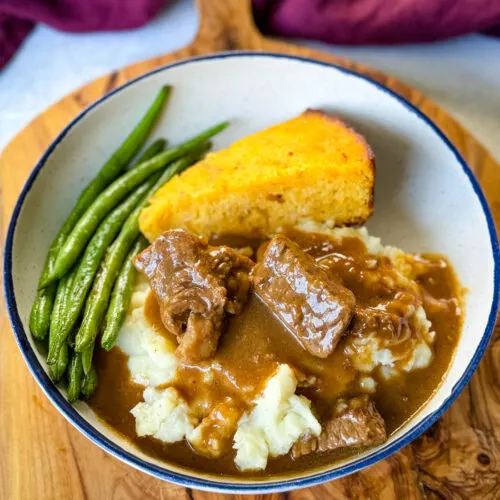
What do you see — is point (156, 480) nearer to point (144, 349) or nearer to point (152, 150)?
point (144, 349)

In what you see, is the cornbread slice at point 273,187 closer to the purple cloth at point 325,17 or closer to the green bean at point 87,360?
the green bean at point 87,360

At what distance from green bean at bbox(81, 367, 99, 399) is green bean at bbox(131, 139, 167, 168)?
1.84 metres

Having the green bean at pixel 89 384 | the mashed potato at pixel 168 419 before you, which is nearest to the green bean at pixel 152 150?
the green bean at pixel 89 384

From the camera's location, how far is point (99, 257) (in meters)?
4.34

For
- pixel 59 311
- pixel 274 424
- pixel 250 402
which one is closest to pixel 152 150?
pixel 59 311

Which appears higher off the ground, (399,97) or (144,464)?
(399,97)

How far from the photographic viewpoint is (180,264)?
386 cm

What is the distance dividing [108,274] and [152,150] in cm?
124

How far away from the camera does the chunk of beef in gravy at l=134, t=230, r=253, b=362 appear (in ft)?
12.0

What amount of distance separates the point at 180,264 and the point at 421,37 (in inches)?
148

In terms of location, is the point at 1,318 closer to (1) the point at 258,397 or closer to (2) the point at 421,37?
(1) the point at 258,397

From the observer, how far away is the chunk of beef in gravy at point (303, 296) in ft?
11.8

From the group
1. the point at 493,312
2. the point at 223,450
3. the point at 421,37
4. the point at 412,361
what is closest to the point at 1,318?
the point at 223,450

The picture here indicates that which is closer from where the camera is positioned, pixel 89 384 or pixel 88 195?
pixel 89 384
